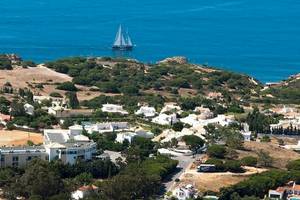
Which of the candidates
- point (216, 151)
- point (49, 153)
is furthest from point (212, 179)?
point (49, 153)

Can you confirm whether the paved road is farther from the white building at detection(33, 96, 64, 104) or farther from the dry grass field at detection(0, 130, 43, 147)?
the white building at detection(33, 96, 64, 104)

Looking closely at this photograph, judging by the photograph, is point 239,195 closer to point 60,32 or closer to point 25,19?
point 60,32

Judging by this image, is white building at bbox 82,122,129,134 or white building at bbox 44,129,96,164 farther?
white building at bbox 82,122,129,134

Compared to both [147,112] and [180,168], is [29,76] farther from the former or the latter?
[180,168]

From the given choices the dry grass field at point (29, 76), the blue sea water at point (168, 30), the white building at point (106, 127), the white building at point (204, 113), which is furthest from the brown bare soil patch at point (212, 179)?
the blue sea water at point (168, 30)

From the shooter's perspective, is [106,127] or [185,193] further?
[106,127]

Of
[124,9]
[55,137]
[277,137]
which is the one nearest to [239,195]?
[55,137]

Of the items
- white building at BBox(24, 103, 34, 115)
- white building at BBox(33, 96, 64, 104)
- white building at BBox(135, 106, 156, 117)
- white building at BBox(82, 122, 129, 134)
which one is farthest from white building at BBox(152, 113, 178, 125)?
white building at BBox(33, 96, 64, 104)
